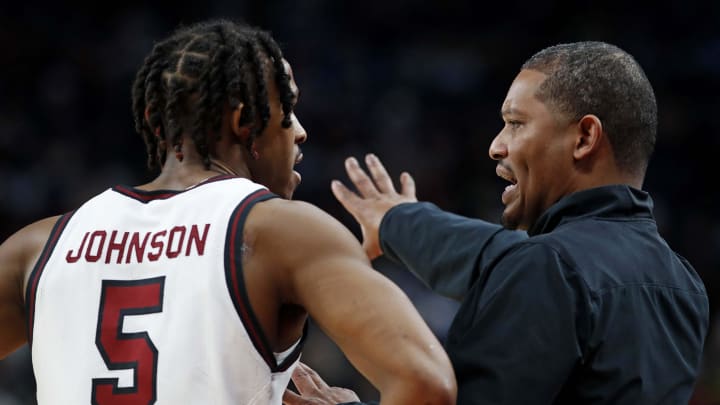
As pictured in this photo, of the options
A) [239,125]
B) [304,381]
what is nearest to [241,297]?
[239,125]

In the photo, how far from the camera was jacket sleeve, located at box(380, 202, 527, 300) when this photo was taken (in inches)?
108

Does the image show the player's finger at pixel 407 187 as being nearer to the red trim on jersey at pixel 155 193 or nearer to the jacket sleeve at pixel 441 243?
the jacket sleeve at pixel 441 243

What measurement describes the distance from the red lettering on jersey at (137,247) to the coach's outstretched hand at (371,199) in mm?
902

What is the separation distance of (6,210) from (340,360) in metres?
3.14

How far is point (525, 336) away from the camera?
217cm

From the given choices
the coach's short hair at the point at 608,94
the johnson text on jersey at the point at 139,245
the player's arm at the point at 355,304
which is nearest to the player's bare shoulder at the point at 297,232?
the player's arm at the point at 355,304

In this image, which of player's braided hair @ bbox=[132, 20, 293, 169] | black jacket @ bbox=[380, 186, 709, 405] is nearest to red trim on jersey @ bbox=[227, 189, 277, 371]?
player's braided hair @ bbox=[132, 20, 293, 169]

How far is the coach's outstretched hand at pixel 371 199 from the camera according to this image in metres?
2.94

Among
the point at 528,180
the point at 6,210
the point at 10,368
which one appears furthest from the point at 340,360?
the point at 528,180

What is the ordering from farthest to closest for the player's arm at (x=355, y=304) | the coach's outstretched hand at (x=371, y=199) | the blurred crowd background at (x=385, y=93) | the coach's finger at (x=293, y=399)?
the blurred crowd background at (x=385, y=93) → the coach's outstretched hand at (x=371, y=199) → the coach's finger at (x=293, y=399) → the player's arm at (x=355, y=304)

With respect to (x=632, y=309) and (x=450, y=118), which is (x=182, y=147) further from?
(x=450, y=118)

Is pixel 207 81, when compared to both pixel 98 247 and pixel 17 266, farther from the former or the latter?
pixel 17 266

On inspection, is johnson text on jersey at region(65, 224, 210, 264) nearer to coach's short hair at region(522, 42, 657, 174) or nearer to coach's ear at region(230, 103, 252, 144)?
coach's ear at region(230, 103, 252, 144)

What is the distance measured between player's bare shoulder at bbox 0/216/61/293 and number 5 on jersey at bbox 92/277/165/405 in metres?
0.23
